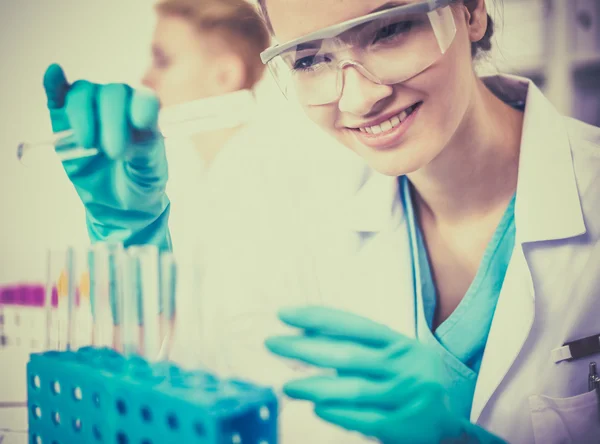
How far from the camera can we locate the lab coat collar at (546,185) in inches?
37.5

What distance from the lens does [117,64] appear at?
1209 millimetres

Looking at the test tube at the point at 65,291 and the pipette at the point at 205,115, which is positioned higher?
the pipette at the point at 205,115

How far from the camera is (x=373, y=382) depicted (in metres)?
0.84

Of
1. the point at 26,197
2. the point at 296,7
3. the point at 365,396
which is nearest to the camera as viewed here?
the point at 365,396

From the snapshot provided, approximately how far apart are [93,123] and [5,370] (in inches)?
27.4

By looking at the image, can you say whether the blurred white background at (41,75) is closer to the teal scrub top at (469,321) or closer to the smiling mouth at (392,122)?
the smiling mouth at (392,122)

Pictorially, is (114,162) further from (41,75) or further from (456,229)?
(456,229)

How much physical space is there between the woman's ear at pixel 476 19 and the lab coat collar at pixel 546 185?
0.18 metres

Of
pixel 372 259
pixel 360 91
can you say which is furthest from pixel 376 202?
pixel 360 91

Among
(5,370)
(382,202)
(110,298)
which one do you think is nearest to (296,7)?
(382,202)

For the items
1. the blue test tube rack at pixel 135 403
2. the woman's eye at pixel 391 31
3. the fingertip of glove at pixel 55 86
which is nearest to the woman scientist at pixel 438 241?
the woman's eye at pixel 391 31

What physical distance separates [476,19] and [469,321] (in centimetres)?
55

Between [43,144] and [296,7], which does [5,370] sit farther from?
[296,7]

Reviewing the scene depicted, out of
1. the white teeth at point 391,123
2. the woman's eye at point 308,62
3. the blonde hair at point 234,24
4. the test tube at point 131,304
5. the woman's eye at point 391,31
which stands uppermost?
the blonde hair at point 234,24
